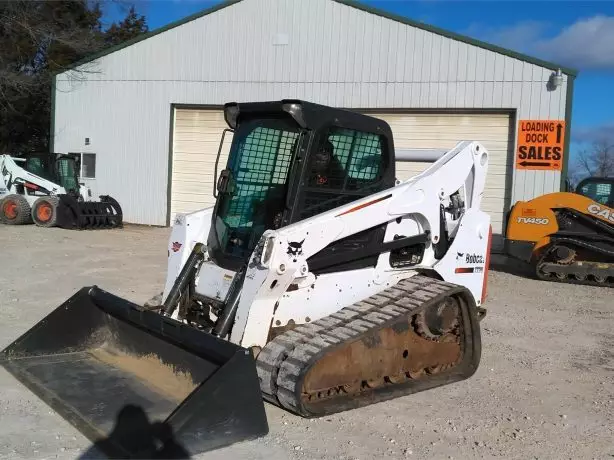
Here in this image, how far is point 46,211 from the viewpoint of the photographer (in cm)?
1745

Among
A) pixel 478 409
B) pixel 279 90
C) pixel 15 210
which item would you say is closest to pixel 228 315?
pixel 478 409

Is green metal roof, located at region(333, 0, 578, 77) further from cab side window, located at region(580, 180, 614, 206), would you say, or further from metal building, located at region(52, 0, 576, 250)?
cab side window, located at region(580, 180, 614, 206)

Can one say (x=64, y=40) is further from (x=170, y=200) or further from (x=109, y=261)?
(x=109, y=261)

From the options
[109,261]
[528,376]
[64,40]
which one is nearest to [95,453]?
[528,376]

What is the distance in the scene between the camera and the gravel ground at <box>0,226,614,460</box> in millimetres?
4195

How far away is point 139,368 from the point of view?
5.12 meters

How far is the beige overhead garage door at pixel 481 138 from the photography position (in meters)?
15.6

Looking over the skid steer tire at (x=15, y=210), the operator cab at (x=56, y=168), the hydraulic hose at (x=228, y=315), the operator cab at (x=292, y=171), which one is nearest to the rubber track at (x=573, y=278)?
the operator cab at (x=292, y=171)

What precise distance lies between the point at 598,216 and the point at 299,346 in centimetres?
867

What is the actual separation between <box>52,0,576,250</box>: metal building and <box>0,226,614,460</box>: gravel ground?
7.00 meters

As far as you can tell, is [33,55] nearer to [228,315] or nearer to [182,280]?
[182,280]

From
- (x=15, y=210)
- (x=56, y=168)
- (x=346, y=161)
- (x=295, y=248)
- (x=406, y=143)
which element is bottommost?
(x=15, y=210)

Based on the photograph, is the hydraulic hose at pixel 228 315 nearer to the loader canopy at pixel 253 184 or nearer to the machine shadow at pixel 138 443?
the loader canopy at pixel 253 184

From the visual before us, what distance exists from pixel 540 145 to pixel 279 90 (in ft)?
23.1
